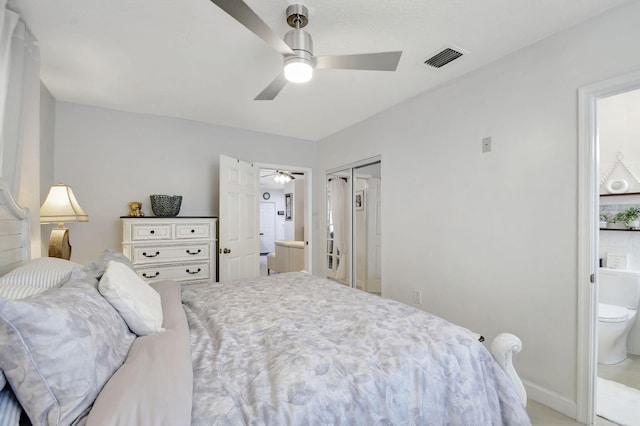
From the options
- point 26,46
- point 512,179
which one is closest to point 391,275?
point 512,179

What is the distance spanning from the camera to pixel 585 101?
1818 millimetres

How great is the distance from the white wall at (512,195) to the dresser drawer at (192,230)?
7.34 feet

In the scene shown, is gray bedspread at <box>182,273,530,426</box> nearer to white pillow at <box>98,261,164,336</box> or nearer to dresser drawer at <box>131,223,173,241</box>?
white pillow at <box>98,261,164,336</box>

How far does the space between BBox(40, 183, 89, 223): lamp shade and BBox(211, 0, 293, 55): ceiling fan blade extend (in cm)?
198

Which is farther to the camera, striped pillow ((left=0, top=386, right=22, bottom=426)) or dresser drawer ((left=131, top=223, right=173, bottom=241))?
dresser drawer ((left=131, top=223, right=173, bottom=241))

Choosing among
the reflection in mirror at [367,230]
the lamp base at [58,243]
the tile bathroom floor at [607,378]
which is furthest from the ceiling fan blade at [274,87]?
the tile bathroom floor at [607,378]

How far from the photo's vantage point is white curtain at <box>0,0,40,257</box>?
62.4 inches

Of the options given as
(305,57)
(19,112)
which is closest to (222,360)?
(305,57)

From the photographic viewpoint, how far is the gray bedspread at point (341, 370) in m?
0.92

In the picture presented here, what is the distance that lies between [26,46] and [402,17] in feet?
7.87

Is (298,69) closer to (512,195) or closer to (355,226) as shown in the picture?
(512,195)

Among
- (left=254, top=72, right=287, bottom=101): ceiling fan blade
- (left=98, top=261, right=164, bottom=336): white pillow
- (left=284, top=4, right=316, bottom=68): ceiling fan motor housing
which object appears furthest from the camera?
(left=254, top=72, right=287, bottom=101): ceiling fan blade

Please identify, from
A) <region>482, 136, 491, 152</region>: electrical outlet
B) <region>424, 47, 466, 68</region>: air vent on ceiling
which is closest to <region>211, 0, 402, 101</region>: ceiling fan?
<region>424, 47, 466, 68</region>: air vent on ceiling

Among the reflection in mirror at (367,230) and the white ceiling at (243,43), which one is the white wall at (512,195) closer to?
the white ceiling at (243,43)
